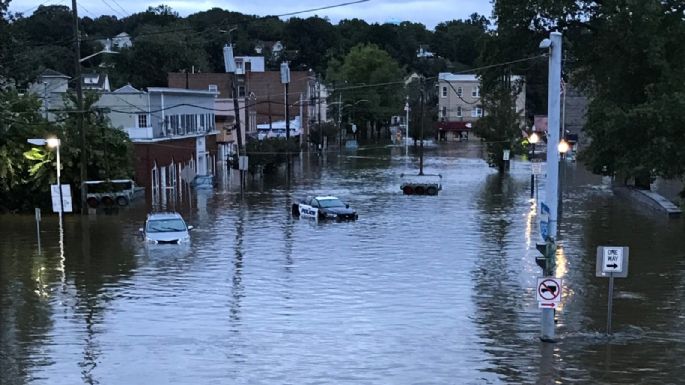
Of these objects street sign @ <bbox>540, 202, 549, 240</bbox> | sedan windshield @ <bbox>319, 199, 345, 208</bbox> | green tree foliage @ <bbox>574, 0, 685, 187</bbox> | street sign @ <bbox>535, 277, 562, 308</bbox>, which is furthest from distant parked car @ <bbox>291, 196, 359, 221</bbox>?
street sign @ <bbox>535, 277, 562, 308</bbox>

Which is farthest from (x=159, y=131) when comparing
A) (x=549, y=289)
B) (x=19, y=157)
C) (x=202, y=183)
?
(x=549, y=289)

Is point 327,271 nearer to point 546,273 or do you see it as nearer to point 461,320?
point 461,320

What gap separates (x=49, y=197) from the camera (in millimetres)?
44438

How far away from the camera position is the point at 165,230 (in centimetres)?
3284

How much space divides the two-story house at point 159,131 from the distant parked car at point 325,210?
12.2 meters

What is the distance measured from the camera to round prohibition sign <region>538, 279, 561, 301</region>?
16203 mm

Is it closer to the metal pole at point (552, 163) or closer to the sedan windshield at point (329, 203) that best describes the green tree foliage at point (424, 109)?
the sedan windshield at point (329, 203)

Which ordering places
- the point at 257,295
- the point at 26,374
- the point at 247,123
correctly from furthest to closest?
the point at 247,123 → the point at 257,295 → the point at 26,374

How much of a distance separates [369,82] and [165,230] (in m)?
110

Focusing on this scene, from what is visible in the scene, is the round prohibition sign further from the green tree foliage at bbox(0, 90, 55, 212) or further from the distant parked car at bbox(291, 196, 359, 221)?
the green tree foliage at bbox(0, 90, 55, 212)

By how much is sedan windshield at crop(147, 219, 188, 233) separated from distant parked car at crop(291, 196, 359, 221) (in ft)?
29.9

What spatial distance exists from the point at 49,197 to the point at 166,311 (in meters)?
26.8

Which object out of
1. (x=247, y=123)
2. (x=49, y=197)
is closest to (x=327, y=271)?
(x=49, y=197)

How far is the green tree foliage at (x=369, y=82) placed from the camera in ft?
452
